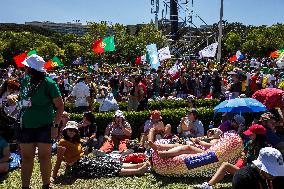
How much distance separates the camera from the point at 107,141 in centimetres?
995

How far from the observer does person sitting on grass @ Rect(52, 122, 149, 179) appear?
7668 millimetres

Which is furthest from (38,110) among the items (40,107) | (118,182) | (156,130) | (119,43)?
(119,43)

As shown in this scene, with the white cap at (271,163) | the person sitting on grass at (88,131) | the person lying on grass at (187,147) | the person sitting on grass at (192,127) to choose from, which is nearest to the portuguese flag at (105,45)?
the person sitting on grass at (88,131)

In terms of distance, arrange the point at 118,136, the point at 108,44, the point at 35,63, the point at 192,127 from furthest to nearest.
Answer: the point at 108,44, the point at 118,136, the point at 192,127, the point at 35,63

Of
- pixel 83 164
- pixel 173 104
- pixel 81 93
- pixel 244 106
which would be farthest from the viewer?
pixel 173 104

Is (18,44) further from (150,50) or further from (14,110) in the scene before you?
(14,110)

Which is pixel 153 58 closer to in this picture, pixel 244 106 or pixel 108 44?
pixel 108 44

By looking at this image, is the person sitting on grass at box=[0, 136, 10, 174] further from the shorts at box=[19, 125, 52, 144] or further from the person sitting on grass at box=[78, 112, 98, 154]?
the person sitting on grass at box=[78, 112, 98, 154]

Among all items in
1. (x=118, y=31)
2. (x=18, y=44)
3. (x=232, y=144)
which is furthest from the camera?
(x=18, y=44)

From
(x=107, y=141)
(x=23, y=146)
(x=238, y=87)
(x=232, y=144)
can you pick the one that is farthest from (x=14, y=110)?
(x=238, y=87)

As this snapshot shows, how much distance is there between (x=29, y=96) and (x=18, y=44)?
6428cm

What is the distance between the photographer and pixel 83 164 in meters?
7.71

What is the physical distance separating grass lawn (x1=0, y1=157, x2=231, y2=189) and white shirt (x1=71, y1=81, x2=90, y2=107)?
5.08m

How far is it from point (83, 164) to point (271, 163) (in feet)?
13.7
